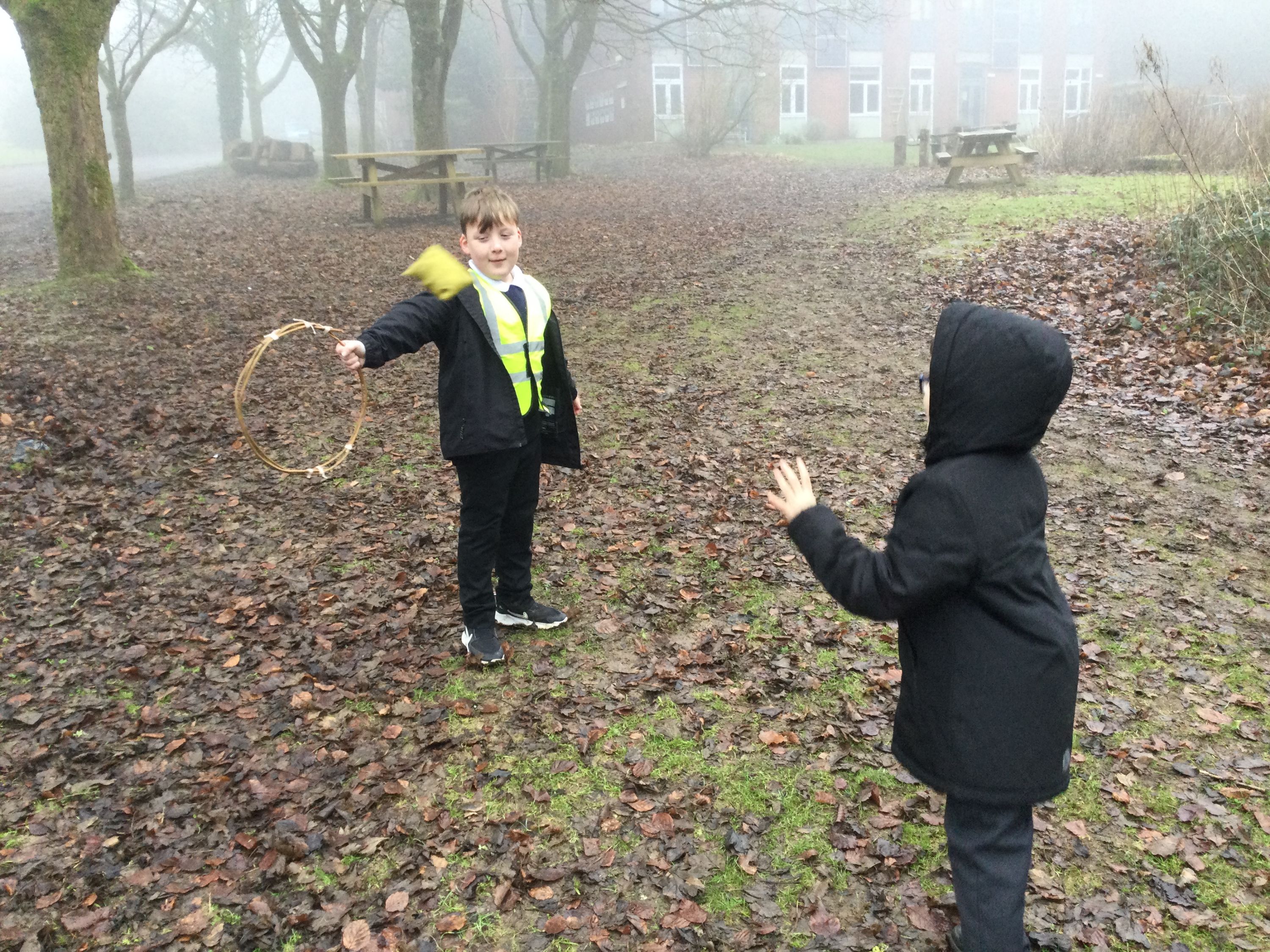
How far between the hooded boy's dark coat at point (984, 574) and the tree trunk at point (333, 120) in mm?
24493

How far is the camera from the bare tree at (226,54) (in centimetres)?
3625

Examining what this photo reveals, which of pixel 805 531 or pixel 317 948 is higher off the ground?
pixel 805 531

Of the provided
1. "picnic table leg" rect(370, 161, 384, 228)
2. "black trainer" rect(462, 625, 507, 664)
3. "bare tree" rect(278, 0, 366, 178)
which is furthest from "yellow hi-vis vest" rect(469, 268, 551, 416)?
"bare tree" rect(278, 0, 366, 178)

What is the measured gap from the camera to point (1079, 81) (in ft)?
176

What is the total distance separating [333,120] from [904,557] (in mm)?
25965

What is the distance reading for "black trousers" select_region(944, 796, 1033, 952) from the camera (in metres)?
2.52

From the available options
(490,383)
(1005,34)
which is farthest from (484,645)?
(1005,34)

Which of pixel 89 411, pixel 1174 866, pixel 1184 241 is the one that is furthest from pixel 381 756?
pixel 1184 241

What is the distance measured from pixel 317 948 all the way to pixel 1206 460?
21.3ft

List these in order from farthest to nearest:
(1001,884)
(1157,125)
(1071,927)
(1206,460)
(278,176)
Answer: (278,176) < (1157,125) < (1206,460) < (1071,927) < (1001,884)

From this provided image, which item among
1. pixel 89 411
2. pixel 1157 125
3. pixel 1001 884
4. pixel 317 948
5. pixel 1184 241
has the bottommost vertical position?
pixel 317 948

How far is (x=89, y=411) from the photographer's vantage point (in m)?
7.77

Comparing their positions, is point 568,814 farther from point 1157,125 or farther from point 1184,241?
point 1157,125

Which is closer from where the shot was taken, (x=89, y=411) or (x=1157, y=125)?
(x=89, y=411)
